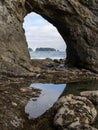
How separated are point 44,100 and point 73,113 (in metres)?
5.15

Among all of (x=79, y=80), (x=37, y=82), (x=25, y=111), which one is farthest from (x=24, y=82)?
(x=25, y=111)

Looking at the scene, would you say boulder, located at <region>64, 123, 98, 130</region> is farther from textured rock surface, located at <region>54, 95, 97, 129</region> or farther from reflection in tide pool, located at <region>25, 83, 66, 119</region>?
reflection in tide pool, located at <region>25, 83, 66, 119</region>

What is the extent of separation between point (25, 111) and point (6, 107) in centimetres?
110

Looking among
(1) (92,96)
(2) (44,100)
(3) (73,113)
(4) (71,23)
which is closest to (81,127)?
(3) (73,113)

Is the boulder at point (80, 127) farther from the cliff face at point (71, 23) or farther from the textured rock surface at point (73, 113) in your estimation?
the cliff face at point (71, 23)

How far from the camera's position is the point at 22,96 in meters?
20.7

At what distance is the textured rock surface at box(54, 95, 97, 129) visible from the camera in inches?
580

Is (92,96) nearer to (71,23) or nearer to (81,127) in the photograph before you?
(81,127)

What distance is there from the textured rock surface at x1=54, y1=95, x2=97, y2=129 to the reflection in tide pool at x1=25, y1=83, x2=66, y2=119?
123 centimetres

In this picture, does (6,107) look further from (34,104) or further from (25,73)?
(25,73)

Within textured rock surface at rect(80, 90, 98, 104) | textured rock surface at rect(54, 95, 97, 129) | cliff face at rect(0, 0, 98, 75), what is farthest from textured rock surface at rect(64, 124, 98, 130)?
cliff face at rect(0, 0, 98, 75)

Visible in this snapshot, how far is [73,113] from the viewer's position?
15508 millimetres

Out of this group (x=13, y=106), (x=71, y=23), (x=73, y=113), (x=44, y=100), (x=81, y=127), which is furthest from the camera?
(x=71, y=23)

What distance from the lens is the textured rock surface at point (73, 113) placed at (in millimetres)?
14727
